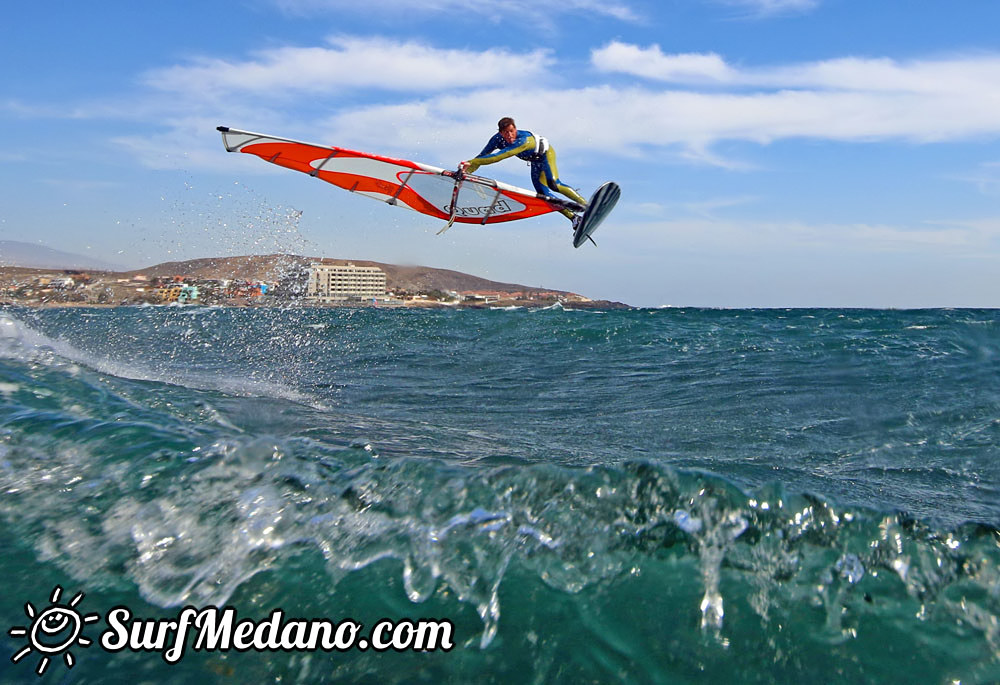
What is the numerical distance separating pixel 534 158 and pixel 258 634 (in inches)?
308

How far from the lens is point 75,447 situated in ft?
11.8

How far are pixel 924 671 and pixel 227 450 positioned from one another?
9.94 ft

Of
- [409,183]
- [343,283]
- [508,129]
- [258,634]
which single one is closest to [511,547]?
[258,634]

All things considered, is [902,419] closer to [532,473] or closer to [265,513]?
[532,473]

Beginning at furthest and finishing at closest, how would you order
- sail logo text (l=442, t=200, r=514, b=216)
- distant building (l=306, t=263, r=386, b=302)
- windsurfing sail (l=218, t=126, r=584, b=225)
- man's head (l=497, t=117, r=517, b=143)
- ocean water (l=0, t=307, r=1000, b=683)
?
distant building (l=306, t=263, r=386, b=302), sail logo text (l=442, t=200, r=514, b=216), windsurfing sail (l=218, t=126, r=584, b=225), man's head (l=497, t=117, r=517, b=143), ocean water (l=0, t=307, r=1000, b=683)

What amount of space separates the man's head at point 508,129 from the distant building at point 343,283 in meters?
7.42

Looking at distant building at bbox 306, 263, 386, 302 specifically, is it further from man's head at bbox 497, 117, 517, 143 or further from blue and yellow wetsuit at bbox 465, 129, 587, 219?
man's head at bbox 497, 117, 517, 143

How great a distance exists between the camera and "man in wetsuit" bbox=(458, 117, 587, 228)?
8797mm

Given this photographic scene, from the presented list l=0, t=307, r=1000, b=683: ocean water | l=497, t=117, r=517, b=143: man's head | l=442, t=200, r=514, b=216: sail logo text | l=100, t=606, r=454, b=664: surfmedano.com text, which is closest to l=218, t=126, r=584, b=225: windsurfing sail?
l=442, t=200, r=514, b=216: sail logo text

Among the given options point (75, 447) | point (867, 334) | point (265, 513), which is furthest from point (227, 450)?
point (867, 334)

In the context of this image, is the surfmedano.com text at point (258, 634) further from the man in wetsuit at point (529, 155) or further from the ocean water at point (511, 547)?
the man in wetsuit at point (529, 155)

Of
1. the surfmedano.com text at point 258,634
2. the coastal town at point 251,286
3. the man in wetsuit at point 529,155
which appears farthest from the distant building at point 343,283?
the surfmedano.com text at point 258,634

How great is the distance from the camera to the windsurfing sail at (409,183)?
30.2 ft

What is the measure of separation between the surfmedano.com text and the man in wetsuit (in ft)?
23.7
